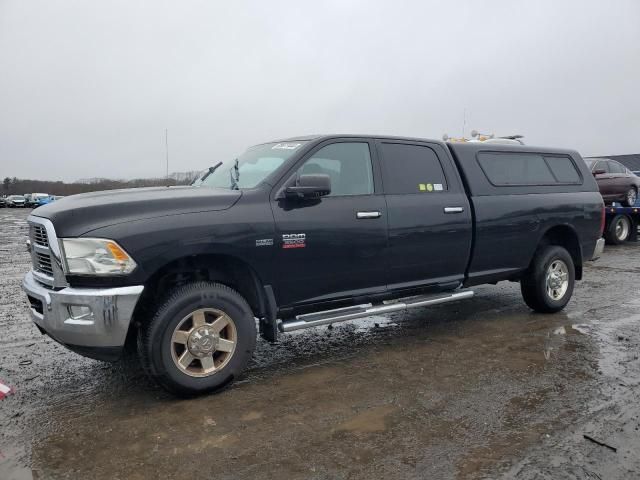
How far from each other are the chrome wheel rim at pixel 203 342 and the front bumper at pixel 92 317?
37 centimetres

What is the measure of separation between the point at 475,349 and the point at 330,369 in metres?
1.46

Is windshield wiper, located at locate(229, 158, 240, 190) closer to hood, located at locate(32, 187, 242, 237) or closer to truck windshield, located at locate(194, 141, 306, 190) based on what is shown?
truck windshield, located at locate(194, 141, 306, 190)

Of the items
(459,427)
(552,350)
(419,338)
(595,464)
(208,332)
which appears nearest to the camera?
(595,464)

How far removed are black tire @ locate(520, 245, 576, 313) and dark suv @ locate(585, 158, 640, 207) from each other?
9.30 metres

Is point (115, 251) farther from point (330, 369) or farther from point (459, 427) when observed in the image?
point (459, 427)

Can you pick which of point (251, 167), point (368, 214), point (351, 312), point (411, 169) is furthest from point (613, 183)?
point (251, 167)

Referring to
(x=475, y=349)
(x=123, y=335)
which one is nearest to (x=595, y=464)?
(x=475, y=349)

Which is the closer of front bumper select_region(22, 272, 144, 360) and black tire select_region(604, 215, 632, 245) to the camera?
front bumper select_region(22, 272, 144, 360)

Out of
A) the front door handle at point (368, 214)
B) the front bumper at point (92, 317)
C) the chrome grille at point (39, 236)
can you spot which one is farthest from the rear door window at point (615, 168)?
the chrome grille at point (39, 236)

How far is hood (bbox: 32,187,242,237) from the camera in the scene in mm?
3348

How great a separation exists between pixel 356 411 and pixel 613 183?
45.0 ft

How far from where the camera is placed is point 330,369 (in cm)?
426

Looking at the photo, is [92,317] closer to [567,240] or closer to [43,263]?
[43,263]

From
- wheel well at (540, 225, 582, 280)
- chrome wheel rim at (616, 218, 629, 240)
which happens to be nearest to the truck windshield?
wheel well at (540, 225, 582, 280)
